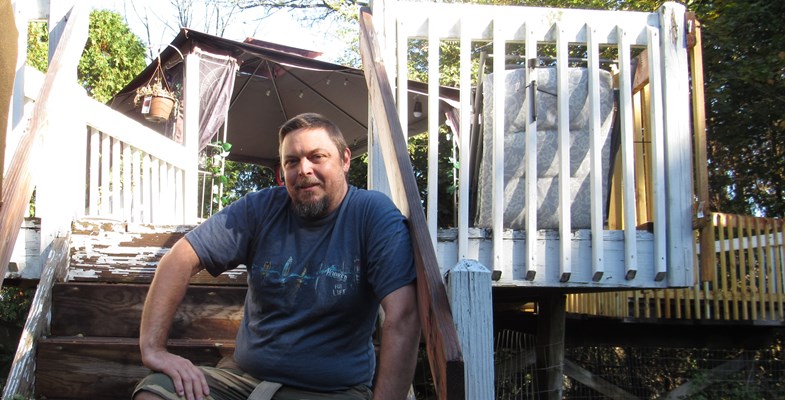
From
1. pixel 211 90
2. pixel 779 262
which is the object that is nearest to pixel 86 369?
pixel 211 90

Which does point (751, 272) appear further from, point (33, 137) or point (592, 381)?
point (33, 137)

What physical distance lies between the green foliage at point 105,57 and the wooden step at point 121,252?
9067 millimetres

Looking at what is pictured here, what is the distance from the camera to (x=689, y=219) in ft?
12.0

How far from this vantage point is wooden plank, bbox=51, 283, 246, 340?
2956mm

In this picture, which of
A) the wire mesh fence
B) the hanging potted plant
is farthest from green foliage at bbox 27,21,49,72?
the wire mesh fence

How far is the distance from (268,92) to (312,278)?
6710mm

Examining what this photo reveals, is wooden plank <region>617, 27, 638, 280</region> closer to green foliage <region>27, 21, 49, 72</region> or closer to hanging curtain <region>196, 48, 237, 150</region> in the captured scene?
hanging curtain <region>196, 48, 237, 150</region>

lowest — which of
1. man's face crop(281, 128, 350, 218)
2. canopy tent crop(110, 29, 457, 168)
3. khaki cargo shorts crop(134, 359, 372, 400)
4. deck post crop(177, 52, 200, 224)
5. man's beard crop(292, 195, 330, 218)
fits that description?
khaki cargo shorts crop(134, 359, 372, 400)

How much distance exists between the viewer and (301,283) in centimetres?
218

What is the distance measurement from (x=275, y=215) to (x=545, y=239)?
179 cm

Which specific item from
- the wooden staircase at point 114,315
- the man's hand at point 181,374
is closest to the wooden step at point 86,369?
the wooden staircase at point 114,315

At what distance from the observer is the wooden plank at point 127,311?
9.70 ft

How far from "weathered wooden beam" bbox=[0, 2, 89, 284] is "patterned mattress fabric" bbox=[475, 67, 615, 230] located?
2.02m

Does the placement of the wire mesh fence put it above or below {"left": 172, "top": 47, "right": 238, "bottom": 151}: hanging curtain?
below
